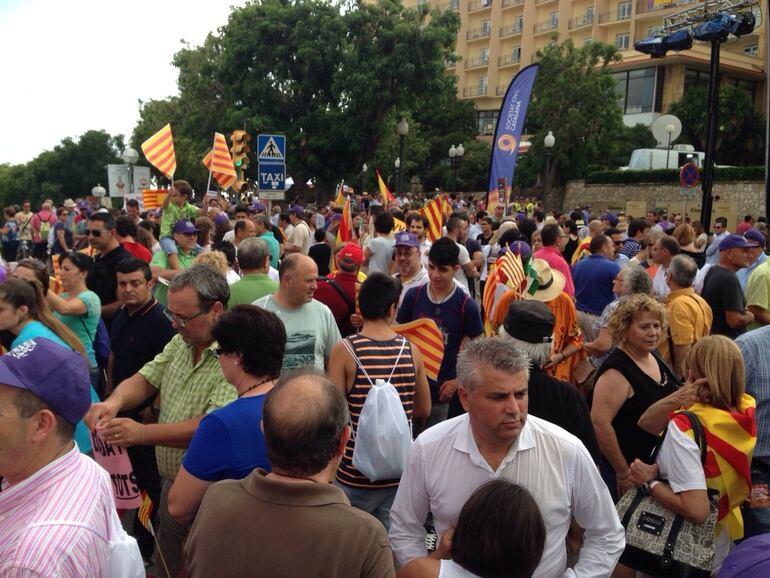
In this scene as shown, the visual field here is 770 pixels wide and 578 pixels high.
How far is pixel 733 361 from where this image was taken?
3.28m

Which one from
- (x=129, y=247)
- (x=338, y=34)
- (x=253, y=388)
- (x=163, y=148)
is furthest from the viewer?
(x=338, y=34)

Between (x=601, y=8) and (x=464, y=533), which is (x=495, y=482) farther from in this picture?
(x=601, y=8)

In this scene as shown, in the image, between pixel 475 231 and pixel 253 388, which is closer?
pixel 253 388

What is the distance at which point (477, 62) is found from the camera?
68062 mm

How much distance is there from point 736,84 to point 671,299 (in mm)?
57082

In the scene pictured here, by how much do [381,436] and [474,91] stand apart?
69187 mm

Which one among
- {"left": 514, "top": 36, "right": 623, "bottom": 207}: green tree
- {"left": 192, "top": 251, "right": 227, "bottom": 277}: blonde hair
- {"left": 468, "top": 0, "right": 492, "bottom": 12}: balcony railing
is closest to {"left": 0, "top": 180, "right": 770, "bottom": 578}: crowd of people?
{"left": 192, "top": 251, "right": 227, "bottom": 277}: blonde hair

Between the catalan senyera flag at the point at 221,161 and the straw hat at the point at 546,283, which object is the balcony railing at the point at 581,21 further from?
the straw hat at the point at 546,283

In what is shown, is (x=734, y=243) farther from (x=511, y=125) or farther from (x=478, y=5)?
(x=478, y=5)

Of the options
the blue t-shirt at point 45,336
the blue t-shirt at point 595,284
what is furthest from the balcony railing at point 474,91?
the blue t-shirt at point 45,336

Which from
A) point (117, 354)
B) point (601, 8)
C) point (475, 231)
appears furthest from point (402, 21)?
point (601, 8)

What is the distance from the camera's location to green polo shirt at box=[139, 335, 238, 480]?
3119 millimetres

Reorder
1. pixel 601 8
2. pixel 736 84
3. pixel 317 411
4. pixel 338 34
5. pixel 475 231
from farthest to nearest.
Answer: pixel 601 8 → pixel 736 84 → pixel 338 34 → pixel 475 231 → pixel 317 411

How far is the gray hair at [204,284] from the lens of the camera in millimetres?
3309
